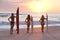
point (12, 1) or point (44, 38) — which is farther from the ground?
point (12, 1)

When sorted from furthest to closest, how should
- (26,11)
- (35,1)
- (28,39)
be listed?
(35,1) → (26,11) → (28,39)

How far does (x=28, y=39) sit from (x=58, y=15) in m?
3.33

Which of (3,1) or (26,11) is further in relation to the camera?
(3,1)

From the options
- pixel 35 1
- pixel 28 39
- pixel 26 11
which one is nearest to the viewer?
pixel 28 39

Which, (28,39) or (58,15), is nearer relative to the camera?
(28,39)

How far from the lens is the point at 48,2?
6.46 m

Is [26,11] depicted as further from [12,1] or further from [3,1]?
[3,1]

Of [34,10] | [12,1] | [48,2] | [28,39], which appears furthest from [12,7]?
[28,39]

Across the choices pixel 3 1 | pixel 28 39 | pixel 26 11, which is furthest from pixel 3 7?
pixel 28 39

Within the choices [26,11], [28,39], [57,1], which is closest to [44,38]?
[28,39]

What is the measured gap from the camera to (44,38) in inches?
126

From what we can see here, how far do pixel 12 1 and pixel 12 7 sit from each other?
0.73ft

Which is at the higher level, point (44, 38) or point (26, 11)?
point (26, 11)

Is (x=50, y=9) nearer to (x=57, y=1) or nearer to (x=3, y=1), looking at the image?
(x=57, y=1)
